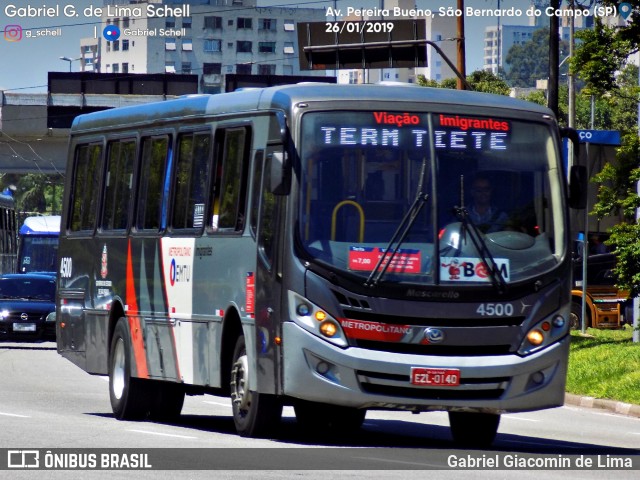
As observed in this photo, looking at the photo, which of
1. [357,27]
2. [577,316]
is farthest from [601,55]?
[357,27]

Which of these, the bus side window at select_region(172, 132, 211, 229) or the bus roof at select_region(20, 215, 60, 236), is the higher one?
the bus side window at select_region(172, 132, 211, 229)

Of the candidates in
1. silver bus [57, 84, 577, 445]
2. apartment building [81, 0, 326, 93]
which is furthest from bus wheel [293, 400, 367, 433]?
apartment building [81, 0, 326, 93]

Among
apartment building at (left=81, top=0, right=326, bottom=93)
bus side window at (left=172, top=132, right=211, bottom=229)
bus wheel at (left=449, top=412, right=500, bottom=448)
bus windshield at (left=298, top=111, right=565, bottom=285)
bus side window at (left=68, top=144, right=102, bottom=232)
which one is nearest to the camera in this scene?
bus windshield at (left=298, top=111, right=565, bottom=285)

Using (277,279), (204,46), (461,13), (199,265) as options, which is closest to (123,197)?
→ (199,265)

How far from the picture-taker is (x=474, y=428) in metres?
14.7

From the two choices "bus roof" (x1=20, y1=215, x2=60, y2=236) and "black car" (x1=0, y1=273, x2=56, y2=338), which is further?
"bus roof" (x1=20, y1=215, x2=60, y2=236)

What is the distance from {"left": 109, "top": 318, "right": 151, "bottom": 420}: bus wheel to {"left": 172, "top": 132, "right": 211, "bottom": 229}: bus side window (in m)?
1.86

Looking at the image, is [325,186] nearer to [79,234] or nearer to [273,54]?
[79,234]

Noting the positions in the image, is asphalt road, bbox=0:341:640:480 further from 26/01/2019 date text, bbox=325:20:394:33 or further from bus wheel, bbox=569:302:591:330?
26/01/2019 date text, bbox=325:20:394:33

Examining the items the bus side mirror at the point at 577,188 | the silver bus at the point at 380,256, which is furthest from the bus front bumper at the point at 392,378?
the bus side mirror at the point at 577,188

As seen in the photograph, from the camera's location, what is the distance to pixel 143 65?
178 metres

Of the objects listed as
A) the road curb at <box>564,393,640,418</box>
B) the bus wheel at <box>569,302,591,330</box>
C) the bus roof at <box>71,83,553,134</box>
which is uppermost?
the bus roof at <box>71,83,553,134</box>

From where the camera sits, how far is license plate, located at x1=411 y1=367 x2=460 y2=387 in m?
13.0

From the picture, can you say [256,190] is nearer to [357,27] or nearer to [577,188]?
[577,188]
